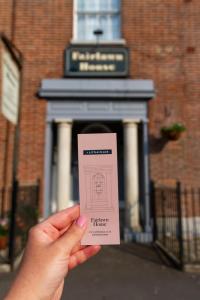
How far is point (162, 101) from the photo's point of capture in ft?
→ 28.9

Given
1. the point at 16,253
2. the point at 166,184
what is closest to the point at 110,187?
the point at 16,253

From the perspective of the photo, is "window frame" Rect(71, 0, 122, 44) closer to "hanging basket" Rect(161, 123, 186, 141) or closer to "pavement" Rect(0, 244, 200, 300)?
"hanging basket" Rect(161, 123, 186, 141)

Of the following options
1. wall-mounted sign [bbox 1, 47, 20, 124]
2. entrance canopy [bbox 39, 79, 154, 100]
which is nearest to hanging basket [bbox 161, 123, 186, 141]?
entrance canopy [bbox 39, 79, 154, 100]

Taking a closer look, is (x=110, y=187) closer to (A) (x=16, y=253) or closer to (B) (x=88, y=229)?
(B) (x=88, y=229)

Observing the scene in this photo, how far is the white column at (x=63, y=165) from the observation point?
8.35 meters

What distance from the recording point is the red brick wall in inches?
335

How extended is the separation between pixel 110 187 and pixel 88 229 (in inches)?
9.9

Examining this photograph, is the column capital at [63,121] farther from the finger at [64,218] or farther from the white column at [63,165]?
the finger at [64,218]

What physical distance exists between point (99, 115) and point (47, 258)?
7354 millimetres

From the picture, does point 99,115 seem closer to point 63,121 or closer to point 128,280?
point 63,121

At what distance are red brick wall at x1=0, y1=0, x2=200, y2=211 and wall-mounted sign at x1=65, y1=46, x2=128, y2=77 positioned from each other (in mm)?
258

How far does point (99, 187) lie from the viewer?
1.69 meters

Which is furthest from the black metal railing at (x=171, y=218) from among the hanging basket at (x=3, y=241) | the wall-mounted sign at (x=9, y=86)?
the wall-mounted sign at (x=9, y=86)

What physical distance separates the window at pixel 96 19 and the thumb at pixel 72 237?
28.2 feet
